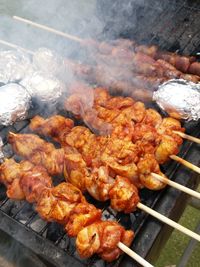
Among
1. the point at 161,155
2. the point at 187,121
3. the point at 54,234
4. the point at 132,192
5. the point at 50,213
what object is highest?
the point at 187,121

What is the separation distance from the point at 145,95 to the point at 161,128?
58 cm

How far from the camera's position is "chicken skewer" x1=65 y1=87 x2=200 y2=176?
10.9 ft

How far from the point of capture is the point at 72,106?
3.88 m

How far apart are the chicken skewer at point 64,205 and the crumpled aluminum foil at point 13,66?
4.03ft

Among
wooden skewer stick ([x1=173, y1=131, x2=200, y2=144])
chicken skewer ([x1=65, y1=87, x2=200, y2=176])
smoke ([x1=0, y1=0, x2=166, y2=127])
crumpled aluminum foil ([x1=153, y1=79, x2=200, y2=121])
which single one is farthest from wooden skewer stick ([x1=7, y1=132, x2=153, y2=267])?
smoke ([x1=0, y1=0, x2=166, y2=127])

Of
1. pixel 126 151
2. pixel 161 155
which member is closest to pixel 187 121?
pixel 161 155

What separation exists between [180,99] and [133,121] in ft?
1.72

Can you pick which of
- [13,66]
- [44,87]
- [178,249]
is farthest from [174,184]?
[13,66]

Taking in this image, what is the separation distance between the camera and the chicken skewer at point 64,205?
2.73 metres

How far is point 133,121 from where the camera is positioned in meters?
3.62

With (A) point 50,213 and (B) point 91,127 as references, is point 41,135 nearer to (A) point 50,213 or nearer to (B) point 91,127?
(B) point 91,127

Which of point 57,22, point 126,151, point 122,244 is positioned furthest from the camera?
point 57,22

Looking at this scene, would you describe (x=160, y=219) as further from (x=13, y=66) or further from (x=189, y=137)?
(x=13, y=66)

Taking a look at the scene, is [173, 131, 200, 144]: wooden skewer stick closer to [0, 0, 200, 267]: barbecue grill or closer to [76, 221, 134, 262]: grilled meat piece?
[0, 0, 200, 267]: barbecue grill
